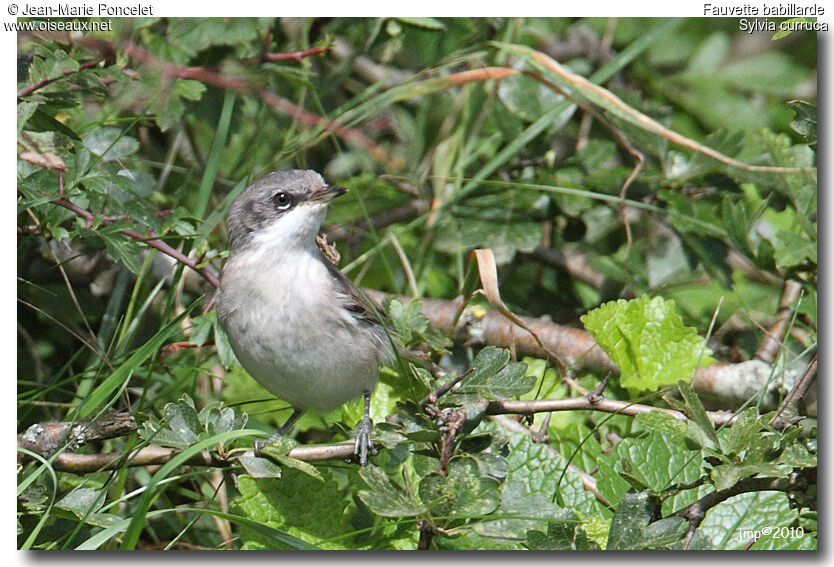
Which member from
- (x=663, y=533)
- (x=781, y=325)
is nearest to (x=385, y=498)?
(x=663, y=533)

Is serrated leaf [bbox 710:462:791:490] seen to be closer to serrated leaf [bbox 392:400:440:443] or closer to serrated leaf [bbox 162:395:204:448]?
serrated leaf [bbox 392:400:440:443]

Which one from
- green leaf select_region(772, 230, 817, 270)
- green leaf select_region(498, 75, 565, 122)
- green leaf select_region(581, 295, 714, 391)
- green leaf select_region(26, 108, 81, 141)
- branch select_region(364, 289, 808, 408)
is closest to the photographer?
green leaf select_region(26, 108, 81, 141)

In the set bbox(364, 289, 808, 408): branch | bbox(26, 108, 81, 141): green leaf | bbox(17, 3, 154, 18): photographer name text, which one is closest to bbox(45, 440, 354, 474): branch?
bbox(364, 289, 808, 408): branch

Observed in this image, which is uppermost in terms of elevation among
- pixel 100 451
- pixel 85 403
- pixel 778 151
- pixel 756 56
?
pixel 756 56

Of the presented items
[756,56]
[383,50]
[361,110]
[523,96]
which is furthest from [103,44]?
[756,56]

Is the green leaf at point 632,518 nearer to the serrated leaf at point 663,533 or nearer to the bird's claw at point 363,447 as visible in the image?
the serrated leaf at point 663,533

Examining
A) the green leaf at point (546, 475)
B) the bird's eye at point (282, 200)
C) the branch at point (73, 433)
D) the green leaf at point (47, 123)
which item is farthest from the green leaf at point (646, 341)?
the green leaf at point (47, 123)

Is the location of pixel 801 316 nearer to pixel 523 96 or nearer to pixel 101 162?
pixel 523 96
